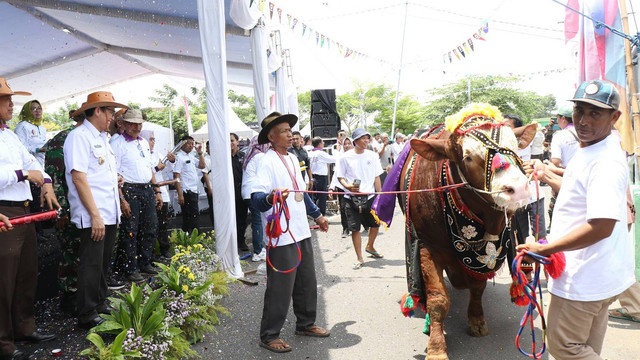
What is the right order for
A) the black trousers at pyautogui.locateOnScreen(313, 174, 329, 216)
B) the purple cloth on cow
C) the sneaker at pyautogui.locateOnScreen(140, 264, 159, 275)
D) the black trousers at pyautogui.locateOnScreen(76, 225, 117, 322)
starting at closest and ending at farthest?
the black trousers at pyautogui.locateOnScreen(76, 225, 117, 322), the purple cloth on cow, the sneaker at pyautogui.locateOnScreen(140, 264, 159, 275), the black trousers at pyautogui.locateOnScreen(313, 174, 329, 216)

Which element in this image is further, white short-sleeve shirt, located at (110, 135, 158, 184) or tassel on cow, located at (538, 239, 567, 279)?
white short-sleeve shirt, located at (110, 135, 158, 184)

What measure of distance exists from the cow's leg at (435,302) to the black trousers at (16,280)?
129 inches

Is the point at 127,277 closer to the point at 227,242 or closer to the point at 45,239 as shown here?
the point at 227,242

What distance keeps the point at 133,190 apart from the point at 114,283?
119cm

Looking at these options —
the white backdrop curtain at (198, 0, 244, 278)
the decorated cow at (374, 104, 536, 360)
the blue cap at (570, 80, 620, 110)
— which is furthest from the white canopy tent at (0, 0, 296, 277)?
the blue cap at (570, 80, 620, 110)

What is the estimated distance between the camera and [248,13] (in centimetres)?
690

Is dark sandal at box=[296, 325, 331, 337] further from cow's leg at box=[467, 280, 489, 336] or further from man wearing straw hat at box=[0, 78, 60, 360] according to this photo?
man wearing straw hat at box=[0, 78, 60, 360]

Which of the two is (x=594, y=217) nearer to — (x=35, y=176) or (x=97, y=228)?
(x=97, y=228)

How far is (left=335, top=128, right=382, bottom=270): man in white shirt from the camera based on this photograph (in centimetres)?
679

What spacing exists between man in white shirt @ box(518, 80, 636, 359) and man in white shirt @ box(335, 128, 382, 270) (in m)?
4.38

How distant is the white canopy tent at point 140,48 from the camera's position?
5918mm

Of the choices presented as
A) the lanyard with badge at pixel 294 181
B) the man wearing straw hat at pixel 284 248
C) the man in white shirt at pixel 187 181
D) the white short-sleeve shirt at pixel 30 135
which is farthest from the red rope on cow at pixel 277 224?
the white short-sleeve shirt at pixel 30 135

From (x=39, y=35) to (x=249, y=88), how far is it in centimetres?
690

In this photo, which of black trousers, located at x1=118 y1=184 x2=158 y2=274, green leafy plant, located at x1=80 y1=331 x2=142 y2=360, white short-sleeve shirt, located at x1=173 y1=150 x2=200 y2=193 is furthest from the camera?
white short-sleeve shirt, located at x1=173 y1=150 x2=200 y2=193
